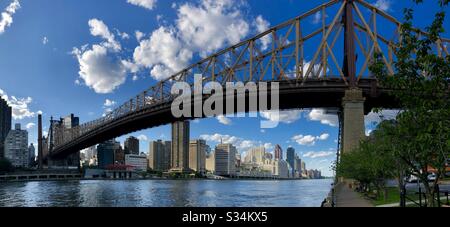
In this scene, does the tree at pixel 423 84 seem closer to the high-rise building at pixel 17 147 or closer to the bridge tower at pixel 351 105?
the bridge tower at pixel 351 105

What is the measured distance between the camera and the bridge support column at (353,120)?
5154 centimetres

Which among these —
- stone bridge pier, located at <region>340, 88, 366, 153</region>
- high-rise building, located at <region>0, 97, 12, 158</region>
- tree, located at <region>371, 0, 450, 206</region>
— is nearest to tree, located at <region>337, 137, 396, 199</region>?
stone bridge pier, located at <region>340, 88, 366, 153</region>

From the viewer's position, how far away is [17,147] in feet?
579

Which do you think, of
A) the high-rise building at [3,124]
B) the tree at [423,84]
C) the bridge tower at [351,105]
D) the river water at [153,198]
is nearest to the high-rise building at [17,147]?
the high-rise building at [3,124]

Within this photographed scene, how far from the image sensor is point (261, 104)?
62281mm

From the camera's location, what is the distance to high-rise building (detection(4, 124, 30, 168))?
166250mm
